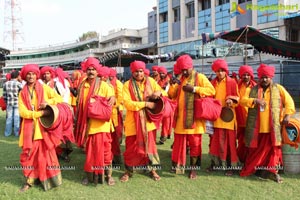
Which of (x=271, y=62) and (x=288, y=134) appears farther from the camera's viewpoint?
(x=271, y=62)

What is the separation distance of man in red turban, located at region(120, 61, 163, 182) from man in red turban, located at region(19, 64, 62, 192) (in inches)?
44.5

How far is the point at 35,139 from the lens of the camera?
182 inches

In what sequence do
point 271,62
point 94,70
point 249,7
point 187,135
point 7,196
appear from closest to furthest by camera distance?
point 7,196, point 94,70, point 187,135, point 271,62, point 249,7

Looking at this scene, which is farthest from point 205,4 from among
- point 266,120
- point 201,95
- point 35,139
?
point 35,139

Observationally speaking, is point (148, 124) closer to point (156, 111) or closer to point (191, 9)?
point (156, 111)

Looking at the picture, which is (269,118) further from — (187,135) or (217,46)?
(217,46)

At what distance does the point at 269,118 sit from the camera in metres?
4.99

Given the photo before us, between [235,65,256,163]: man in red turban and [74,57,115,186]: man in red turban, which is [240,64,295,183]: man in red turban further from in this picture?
[74,57,115,186]: man in red turban

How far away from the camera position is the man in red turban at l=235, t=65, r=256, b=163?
561 centimetres

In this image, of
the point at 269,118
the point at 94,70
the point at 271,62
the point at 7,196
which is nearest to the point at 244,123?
the point at 269,118

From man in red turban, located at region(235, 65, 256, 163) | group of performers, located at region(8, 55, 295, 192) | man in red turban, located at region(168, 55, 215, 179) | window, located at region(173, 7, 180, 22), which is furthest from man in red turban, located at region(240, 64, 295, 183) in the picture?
window, located at region(173, 7, 180, 22)

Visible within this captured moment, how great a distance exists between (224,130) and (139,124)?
1485 mm

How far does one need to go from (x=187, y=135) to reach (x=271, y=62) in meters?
14.1

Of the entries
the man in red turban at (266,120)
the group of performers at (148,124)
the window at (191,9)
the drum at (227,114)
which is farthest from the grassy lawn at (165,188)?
the window at (191,9)
